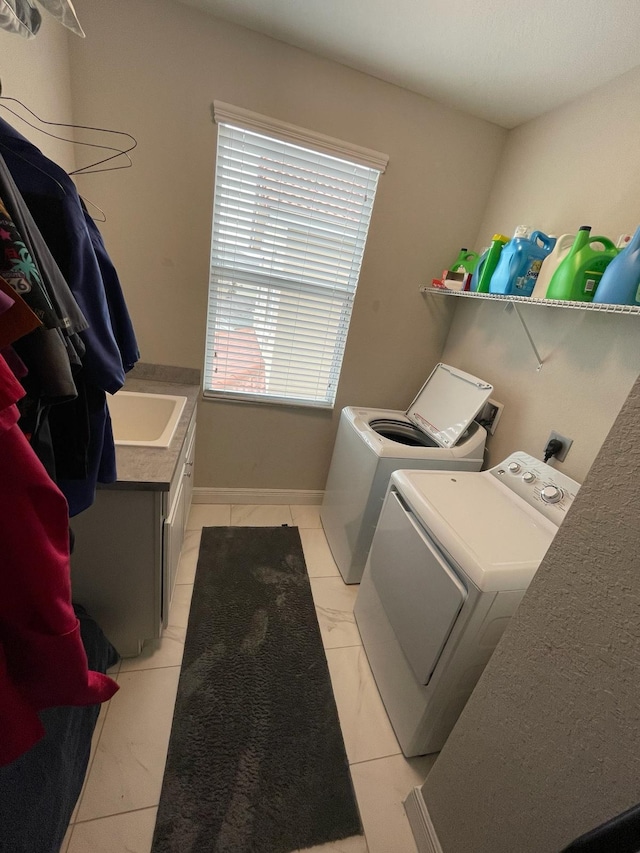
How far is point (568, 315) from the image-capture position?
4.97 ft

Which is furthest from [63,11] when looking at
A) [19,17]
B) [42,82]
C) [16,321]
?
[16,321]

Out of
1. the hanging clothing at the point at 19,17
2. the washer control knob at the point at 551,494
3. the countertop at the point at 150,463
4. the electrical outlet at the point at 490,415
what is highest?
the hanging clothing at the point at 19,17

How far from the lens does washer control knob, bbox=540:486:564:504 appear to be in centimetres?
131

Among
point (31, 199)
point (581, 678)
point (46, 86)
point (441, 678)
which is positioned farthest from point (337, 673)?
point (46, 86)

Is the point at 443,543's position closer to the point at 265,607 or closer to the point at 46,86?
the point at 265,607

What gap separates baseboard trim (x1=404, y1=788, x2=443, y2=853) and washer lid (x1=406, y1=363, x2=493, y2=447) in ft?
4.55

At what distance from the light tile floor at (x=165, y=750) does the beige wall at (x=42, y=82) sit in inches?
79.6

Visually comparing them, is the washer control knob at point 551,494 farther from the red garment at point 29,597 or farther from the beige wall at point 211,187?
the red garment at point 29,597

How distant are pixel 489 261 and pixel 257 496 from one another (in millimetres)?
2030

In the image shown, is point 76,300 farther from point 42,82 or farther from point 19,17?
point 42,82

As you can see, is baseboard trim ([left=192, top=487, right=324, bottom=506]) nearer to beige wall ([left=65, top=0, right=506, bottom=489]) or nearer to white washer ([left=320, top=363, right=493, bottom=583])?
beige wall ([left=65, top=0, right=506, bottom=489])

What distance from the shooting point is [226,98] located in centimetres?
163

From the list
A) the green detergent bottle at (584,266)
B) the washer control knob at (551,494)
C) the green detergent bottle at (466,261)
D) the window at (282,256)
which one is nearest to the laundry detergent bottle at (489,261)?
the green detergent bottle at (466,261)

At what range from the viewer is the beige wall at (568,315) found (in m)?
1.34
